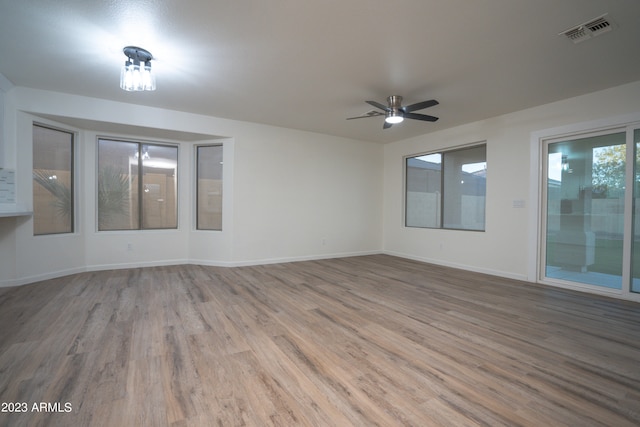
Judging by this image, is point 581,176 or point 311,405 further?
point 581,176

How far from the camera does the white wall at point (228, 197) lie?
3963 mm

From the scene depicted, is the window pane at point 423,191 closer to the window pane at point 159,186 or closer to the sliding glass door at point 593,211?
the sliding glass door at point 593,211

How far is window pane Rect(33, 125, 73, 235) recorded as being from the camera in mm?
4199

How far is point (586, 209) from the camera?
3939 millimetres

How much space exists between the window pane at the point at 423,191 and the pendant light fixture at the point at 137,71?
5.16m

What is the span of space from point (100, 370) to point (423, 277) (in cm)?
416

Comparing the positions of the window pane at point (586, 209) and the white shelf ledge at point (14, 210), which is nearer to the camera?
the white shelf ledge at point (14, 210)

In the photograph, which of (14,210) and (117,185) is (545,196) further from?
(14,210)

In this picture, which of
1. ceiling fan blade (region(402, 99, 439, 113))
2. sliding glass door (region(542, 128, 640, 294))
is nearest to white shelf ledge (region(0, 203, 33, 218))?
ceiling fan blade (region(402, 99, 439, 113))

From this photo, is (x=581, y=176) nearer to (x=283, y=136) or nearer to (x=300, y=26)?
(x=300, y=26)

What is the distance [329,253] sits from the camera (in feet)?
20.5

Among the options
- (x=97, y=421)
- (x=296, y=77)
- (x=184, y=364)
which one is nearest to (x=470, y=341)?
(x=184, y=364)

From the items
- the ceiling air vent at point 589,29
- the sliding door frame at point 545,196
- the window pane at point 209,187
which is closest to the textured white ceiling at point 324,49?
the ceiling air vent at point 589,29

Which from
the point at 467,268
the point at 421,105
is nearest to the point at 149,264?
the point at 421,105
